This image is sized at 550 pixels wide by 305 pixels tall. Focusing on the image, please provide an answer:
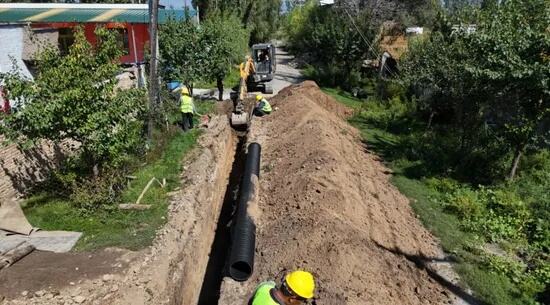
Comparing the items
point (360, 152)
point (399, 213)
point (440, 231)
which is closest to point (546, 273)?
point (440, 231)

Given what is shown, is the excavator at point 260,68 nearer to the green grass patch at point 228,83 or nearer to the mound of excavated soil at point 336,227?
the green grass patch at point 228,83

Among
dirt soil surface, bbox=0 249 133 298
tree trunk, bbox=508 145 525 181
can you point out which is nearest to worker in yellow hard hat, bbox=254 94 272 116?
tree trunk, bbox=508 145 525 181

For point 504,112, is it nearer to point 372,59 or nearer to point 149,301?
point 149,301

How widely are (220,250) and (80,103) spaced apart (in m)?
4.82

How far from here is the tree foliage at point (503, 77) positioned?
11.7 m

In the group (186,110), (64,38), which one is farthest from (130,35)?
(186,110)

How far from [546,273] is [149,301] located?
7691 millimetres

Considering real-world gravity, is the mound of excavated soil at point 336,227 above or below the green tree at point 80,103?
below

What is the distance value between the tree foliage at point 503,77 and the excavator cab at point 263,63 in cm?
975

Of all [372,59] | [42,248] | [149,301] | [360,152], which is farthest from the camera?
[372,59]

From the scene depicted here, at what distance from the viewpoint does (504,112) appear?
13242 millimetres

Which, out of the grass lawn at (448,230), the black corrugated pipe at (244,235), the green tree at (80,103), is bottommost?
the grass lawn at (448,230)

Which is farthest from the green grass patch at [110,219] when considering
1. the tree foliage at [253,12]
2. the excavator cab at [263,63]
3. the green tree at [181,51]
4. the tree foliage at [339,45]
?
the tree foliage at [253,12]

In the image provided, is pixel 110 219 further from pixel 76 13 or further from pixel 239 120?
pixel 76 13
